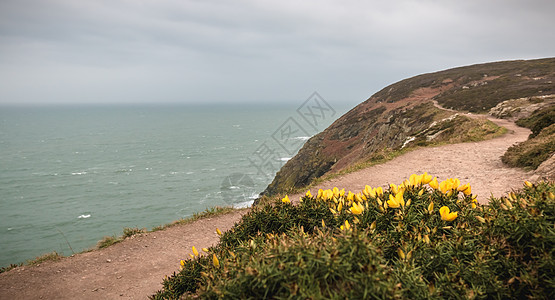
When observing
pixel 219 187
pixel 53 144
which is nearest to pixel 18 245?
pixel 219 187

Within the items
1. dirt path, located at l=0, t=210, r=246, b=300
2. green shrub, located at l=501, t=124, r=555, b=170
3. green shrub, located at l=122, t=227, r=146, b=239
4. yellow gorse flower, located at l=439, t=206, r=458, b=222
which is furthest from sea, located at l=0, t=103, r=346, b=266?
green shrub, located at l=501, t=124, r=555, b=170

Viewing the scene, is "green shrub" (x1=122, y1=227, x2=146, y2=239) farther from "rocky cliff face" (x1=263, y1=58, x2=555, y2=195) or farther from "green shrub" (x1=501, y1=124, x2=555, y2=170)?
"rocky cliff face" (x1=263, y1=58, x2=555, y2=195)

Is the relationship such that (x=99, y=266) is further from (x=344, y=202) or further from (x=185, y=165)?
(x=185, y=165)

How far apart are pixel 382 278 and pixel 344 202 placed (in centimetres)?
153

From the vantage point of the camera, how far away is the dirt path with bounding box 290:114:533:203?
34.6 ft

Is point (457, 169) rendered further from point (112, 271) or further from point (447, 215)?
point (112, 271)

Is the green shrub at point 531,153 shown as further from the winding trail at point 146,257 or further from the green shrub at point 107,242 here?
the green shrub at point 107,242

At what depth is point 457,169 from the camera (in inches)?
507

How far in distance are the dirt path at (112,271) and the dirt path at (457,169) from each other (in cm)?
452

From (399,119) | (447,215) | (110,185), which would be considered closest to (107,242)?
(447,215)

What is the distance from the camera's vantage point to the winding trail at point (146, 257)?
6.73 m

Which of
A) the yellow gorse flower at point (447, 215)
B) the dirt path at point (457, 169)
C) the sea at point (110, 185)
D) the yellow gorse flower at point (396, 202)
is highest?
the yellow gorse flower at point (396, 202)

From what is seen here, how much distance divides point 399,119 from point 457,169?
24.6 meters

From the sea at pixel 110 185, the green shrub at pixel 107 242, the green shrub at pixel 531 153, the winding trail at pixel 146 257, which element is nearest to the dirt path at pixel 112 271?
the winding trail at pixel 146 257
